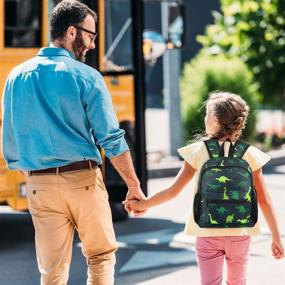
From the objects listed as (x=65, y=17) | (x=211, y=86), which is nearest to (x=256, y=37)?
(x=211, y=86)

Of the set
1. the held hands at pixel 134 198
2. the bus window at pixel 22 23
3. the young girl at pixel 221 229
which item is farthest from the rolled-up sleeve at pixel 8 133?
the bus window at pixel 22 23

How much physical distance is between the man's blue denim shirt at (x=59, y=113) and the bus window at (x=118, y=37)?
4242mm

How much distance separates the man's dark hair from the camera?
4.04 m

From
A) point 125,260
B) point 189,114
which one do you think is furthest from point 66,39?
point 189,114

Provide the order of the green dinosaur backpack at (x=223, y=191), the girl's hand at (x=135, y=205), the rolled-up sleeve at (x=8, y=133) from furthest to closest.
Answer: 1. the girl's hand at (x=135, y=205)
2. the rolled-up sleeve at (x=8, y=133)
3. the green dinosaur backpack at (x=223, y=191)

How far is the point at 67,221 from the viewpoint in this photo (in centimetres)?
411

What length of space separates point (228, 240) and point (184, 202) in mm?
A: 6364

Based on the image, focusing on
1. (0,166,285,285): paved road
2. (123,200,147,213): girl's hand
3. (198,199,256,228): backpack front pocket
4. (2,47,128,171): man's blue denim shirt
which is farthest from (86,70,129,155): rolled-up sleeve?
(0,166,285,285): paved road

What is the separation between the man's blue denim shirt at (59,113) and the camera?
3930 mm

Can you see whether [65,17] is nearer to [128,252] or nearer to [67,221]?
[67,221]

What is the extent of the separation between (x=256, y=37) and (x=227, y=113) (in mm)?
13254

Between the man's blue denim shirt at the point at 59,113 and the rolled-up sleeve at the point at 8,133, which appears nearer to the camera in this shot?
the man's blue denim shirt at the point at 59,113

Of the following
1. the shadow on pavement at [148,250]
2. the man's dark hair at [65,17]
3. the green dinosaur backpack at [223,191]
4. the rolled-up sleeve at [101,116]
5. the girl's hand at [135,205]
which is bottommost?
the shadow on pavement at [148,250]

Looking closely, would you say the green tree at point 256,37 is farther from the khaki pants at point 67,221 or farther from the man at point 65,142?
the khaki pants at point 67,221
